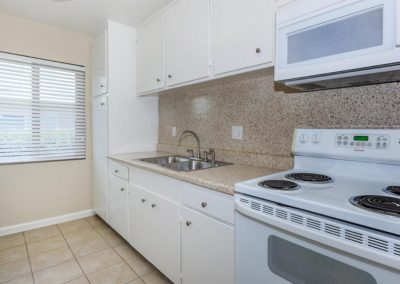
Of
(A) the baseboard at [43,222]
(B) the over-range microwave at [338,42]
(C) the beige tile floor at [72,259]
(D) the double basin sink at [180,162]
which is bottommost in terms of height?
(C) the beige tile floor at [72,259]

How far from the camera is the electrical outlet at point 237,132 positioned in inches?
71.0

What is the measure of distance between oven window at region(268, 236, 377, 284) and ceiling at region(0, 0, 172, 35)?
2079 mm

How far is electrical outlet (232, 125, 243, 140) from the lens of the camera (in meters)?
1.80

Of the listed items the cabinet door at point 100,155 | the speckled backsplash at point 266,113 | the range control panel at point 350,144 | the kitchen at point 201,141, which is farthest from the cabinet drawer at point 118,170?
the range control panel at point 350,144

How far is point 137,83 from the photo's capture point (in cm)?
255

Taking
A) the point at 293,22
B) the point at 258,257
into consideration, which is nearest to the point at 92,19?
the point at 293,22

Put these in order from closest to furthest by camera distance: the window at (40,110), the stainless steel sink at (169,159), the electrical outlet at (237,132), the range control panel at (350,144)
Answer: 1. the range control panel at (350,144)
2. the electrical outlet at (237,132)
3. the stainless steel sink at (169,159)
4. the window at (40,110)

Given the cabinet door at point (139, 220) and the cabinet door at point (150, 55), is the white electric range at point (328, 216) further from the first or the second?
the cabinet door at point (150, 55)

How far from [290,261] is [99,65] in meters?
2.61

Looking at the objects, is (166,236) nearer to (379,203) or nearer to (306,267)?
(306,267)

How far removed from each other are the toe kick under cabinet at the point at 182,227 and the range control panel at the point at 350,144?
577 mm

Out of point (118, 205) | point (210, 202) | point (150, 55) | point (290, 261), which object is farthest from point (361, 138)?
point (118, 205)

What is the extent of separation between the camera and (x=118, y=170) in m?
2.22

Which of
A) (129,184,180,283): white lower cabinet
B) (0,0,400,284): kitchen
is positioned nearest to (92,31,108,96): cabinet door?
(0,0,400,284): kitchen
